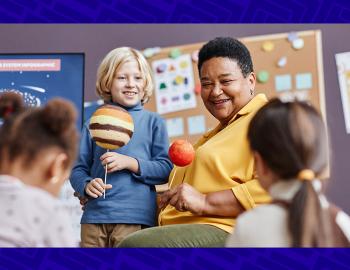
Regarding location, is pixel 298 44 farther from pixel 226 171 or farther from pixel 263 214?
pixel 263 214

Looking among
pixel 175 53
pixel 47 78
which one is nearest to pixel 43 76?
pixel 47 78

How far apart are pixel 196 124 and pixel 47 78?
79 centimetres

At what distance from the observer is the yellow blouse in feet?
3.92

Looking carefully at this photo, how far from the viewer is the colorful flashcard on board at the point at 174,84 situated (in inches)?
95.0

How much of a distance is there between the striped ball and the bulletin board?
1111 millimetres

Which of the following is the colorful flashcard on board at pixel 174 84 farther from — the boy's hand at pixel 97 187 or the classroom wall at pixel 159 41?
the boy's hand at pixel 97 187

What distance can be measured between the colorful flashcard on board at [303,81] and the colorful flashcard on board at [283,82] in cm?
3

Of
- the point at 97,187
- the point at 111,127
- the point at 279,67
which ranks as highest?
the point at 279,67

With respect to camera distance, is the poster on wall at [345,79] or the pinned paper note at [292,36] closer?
the poster on wall at [345,79]

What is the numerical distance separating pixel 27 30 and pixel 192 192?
3.48 feet

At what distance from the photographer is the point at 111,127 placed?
1312mm

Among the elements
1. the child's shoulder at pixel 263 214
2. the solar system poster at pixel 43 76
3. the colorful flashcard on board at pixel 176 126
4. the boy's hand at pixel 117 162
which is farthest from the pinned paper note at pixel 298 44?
the child's shoulder at pixel 263 214
